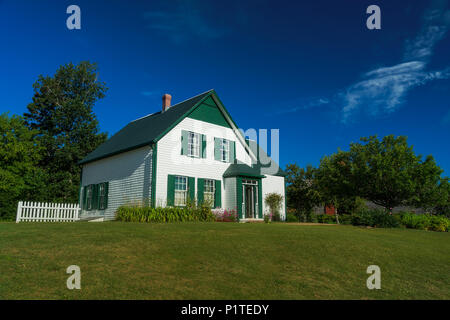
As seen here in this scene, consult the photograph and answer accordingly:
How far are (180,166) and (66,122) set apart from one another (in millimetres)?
21381

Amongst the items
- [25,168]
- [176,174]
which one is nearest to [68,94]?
[25,168]

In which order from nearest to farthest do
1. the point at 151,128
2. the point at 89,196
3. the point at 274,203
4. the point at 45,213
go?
the point at 45,213, the point at 151,128, the point at 89,196, the point at 274,203

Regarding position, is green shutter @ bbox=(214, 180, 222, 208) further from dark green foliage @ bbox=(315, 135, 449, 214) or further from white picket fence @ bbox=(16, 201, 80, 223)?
dark green foliage @ bbox=(315, 135, 449, 214)

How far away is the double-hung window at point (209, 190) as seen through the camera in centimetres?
1816

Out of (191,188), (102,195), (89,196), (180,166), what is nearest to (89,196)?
(89,196)

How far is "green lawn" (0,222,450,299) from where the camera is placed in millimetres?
5293

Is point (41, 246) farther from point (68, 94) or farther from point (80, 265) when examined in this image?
point (68, 94)

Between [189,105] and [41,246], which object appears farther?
[189,105]

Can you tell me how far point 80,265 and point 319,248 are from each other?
234 inches

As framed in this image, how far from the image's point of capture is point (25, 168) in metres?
29.0

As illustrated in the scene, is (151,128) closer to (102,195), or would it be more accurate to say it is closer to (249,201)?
(102,195)

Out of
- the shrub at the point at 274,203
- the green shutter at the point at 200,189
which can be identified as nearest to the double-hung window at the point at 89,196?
the green shutter at the point at 200,189

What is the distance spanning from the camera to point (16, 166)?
28453 millimetres

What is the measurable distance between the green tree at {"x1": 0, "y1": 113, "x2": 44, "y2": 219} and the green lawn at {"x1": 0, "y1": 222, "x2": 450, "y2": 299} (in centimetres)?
2106
